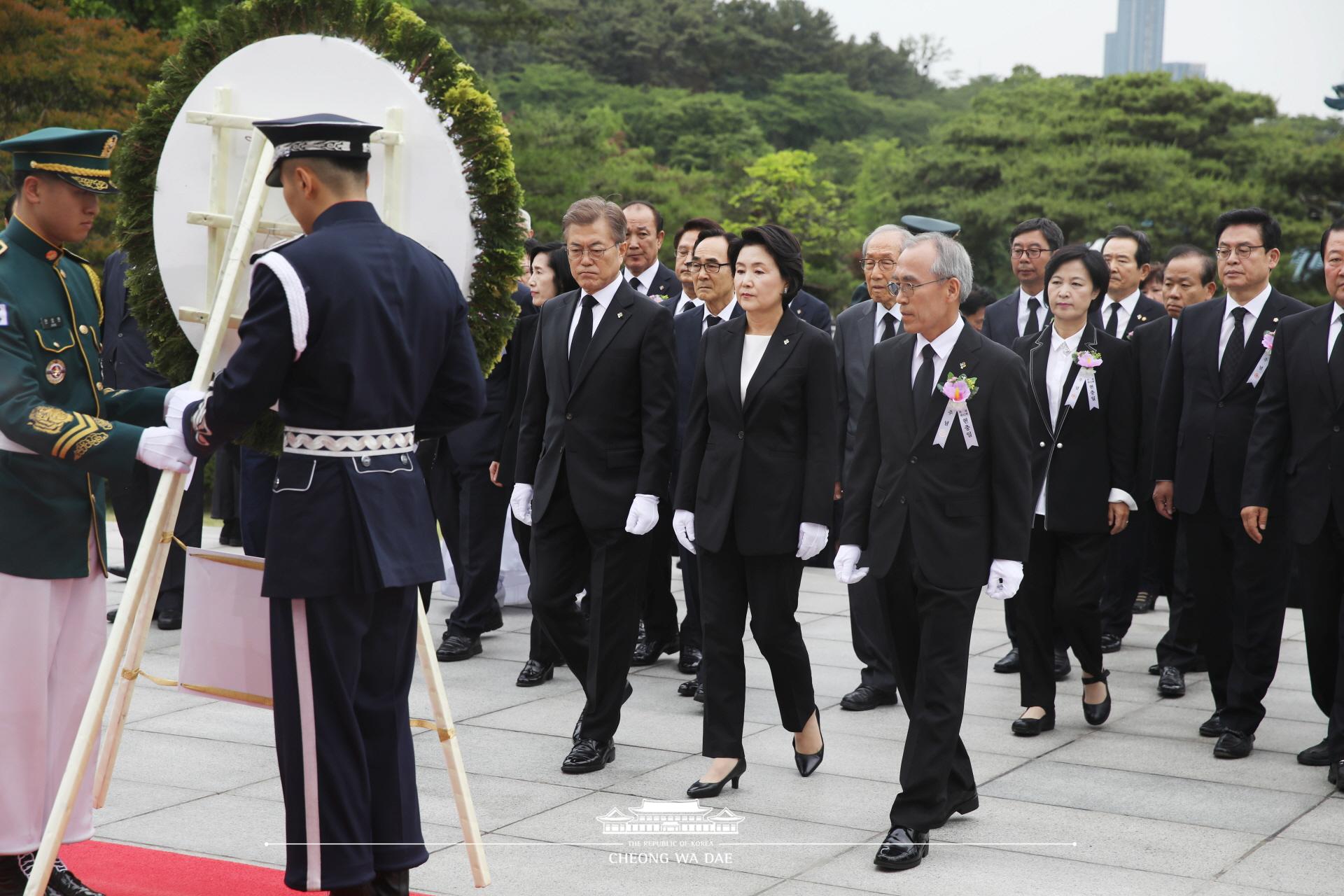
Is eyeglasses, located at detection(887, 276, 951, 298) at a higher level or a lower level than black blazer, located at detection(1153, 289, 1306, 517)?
higher

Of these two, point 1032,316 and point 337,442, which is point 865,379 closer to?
point 1032,316

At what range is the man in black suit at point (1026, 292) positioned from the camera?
7.85 m

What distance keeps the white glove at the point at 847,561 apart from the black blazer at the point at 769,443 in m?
0.26

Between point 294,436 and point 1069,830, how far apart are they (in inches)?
110

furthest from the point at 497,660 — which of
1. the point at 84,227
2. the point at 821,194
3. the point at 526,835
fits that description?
the point at 821,194

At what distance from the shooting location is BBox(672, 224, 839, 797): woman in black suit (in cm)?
516

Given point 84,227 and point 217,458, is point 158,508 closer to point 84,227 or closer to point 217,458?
point 84,227

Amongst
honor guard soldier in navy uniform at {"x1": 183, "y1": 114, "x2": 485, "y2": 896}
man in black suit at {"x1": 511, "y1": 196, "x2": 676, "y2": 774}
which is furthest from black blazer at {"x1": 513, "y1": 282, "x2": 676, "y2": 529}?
honor guard soldier in navy uniform at {"x1": 183, "y1": 114, "x2": 485, "y2": 896}

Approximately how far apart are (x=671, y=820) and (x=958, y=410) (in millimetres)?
1609

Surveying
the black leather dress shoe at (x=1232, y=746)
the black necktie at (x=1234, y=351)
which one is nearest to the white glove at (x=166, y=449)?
the black leather dress shoe at (x=1232, y=746)

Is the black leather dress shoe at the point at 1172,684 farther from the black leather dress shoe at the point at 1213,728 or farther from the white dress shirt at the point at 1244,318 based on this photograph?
the white dress shirt at the point at 1244,318

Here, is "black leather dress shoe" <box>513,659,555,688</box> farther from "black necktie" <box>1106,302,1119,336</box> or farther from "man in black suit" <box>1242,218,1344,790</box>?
"black necktie" <box>1106,302,1119,336</box>

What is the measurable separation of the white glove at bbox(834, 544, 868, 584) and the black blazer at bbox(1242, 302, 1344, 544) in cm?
186

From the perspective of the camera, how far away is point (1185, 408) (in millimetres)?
6516
